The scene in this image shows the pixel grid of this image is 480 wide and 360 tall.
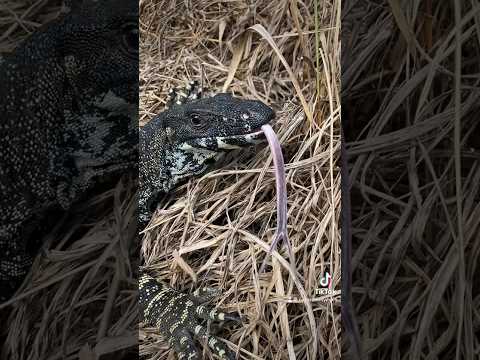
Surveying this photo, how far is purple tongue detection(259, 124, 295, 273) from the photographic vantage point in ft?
3.06

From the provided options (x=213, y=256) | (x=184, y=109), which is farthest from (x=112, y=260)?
(x=184, y=109)

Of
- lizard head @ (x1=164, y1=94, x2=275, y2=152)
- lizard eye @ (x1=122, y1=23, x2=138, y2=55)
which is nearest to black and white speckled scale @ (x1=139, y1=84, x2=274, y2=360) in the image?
lizard head @ (x1=164, y1=94, x2=275, y2=152)

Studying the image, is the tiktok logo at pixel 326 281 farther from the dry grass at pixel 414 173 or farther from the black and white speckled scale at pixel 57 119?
the black and white speckled scale at pixel 57 119

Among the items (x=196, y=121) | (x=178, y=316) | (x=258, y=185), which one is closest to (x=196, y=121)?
(x=196, y=121)

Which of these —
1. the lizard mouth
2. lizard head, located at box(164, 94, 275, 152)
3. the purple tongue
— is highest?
lizard head, located at box(164, 94, 275, 152)

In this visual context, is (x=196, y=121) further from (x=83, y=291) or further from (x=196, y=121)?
(x=83, y=291)

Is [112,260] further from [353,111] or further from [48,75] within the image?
[353,111]

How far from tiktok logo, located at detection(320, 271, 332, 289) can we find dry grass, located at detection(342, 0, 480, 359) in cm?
5

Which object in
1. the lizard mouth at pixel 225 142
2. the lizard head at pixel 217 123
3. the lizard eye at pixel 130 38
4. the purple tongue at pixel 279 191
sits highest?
the lizard eye at pixel 130 38

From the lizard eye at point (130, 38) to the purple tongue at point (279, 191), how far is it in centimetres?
27

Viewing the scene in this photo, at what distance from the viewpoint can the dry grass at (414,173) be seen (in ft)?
3.12

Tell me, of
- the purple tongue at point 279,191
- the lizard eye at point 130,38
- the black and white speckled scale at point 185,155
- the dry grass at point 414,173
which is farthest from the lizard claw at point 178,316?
the lizard eye at point 130,38

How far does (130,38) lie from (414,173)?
55 cm

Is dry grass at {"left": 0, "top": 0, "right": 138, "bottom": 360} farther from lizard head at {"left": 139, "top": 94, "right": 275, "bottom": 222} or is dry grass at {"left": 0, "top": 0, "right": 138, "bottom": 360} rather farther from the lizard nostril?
the lizard nostril
